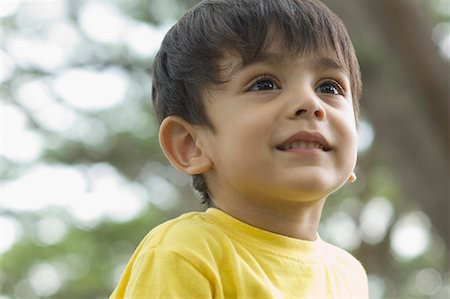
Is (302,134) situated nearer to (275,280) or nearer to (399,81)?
(275,280)

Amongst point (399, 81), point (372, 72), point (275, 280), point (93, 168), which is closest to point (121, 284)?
point (275, 280)

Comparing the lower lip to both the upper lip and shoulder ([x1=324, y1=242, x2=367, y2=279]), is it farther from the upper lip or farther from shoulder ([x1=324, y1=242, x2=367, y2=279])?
shoulder ([x1=324, y1=242, x2=367, y2=279])

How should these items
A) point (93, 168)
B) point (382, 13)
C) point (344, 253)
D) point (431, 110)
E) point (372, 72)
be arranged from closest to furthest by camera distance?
1. point (344, 253)
2. point (382, 13)
3. point (431, 110)
4. point (372, 72)
5. point (93, 168)

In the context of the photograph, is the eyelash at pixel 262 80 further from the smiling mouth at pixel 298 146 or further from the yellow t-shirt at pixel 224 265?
the yellow t-shirt at pixel 224 265

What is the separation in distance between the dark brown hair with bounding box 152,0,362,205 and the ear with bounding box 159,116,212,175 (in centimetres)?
1

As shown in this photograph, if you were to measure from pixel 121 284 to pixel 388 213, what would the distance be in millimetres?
6817

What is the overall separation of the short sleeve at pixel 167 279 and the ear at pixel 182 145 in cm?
17

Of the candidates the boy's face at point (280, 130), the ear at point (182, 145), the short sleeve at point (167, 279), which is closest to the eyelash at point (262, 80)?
the boy's face at point (280, 130)

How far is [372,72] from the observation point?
4836 mm

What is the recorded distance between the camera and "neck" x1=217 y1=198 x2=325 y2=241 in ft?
4.15

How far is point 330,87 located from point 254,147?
0.52 ft

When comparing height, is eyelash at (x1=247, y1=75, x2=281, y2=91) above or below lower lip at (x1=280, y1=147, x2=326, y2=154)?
above

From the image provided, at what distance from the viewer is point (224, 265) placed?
118 cm

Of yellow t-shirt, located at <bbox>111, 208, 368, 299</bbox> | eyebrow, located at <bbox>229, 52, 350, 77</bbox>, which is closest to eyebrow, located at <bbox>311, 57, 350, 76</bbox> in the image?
eyebrow, located at <bbox>229, 52, 350, 77</bbox>
